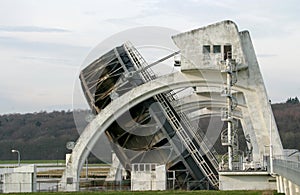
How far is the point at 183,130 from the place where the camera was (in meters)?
38.8

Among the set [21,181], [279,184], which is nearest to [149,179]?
[21,181]

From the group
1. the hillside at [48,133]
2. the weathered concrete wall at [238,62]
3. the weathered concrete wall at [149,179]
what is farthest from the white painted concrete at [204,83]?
the hillside at [48,133]

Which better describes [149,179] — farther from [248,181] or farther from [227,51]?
[227,51]

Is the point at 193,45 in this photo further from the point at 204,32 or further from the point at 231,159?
the point at 231,159

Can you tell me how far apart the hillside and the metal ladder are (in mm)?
69562

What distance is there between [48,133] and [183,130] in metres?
114

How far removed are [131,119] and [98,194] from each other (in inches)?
306

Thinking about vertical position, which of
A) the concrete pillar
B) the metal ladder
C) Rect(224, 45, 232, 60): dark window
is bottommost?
the concrete pillar

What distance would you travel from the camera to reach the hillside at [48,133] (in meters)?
124

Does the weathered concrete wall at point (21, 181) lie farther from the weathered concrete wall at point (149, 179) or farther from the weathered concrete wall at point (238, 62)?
the weathered concrete wall at point (238, 62)

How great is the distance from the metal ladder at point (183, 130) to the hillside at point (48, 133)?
69.6 metres

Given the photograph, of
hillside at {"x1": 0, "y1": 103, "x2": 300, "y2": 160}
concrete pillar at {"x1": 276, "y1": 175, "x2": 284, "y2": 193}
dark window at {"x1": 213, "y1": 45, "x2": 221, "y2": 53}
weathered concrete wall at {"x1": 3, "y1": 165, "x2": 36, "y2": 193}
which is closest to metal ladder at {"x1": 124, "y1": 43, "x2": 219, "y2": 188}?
dark window at {"x1": 213, "y1": 45, "x2": 221, "y2": 53}

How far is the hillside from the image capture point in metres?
124

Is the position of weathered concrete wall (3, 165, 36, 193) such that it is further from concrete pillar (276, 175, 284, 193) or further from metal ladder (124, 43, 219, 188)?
concrete pillar (276, 175, 284, 193)
